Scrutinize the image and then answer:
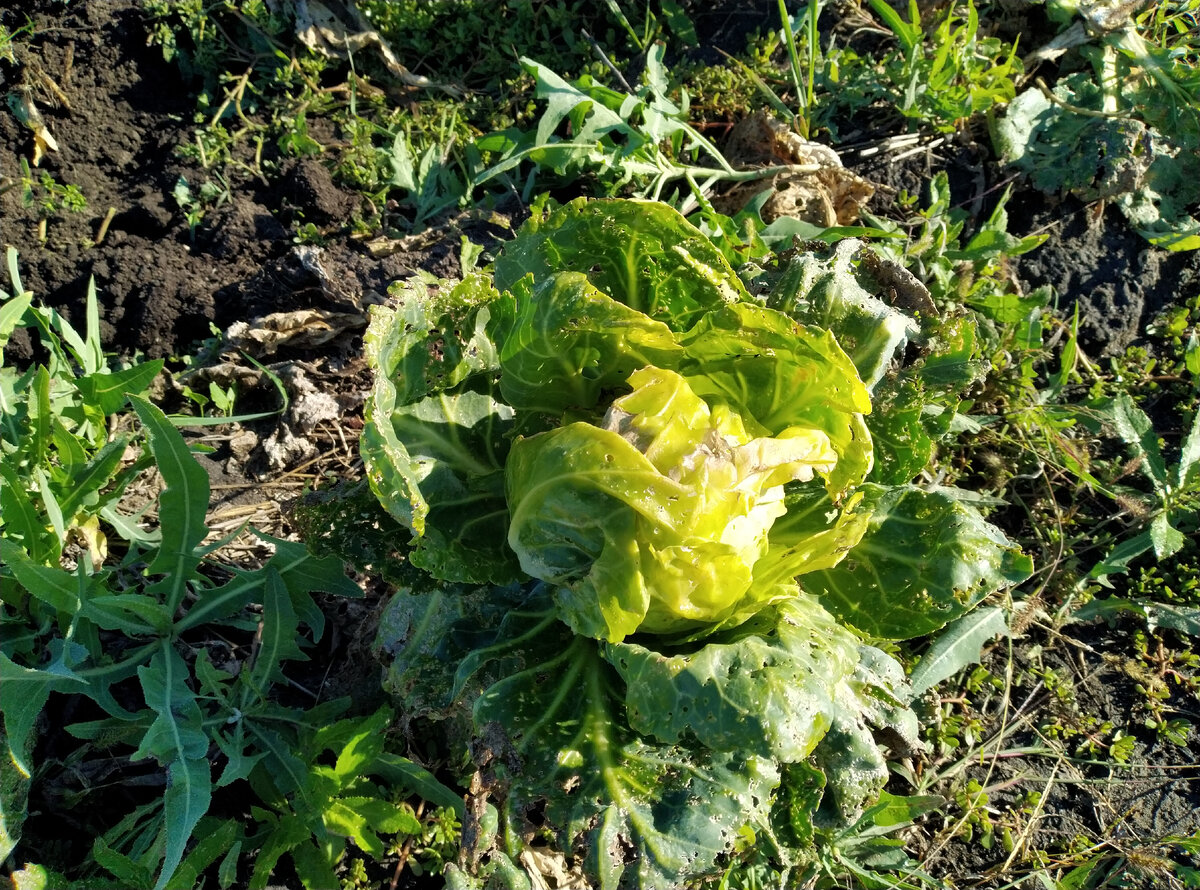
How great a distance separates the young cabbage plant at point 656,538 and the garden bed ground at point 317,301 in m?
0.81

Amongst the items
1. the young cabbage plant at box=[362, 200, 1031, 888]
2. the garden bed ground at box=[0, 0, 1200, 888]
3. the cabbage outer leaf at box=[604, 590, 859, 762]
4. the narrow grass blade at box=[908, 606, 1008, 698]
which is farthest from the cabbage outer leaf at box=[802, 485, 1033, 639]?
the garden bed ground at box=[0, 0, 1200, 888]

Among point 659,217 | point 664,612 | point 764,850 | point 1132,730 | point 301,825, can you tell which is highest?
point 659,217

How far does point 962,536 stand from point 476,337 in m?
1.54

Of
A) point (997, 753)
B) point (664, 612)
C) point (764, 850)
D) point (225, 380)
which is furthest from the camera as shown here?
point (225, 380)

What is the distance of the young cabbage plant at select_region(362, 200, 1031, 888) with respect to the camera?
2.21m

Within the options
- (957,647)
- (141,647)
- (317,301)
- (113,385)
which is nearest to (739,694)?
(957,647)

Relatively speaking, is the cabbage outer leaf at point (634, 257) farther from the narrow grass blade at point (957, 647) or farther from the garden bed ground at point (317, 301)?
the narrow grass blade at point (957, 647)

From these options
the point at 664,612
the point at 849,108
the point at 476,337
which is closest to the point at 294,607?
the point at 476,337

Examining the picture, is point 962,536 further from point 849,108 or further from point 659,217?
point 849,108

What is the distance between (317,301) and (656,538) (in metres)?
2.42

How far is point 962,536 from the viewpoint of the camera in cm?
264

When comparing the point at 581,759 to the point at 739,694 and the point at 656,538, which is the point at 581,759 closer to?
the point at 739,694

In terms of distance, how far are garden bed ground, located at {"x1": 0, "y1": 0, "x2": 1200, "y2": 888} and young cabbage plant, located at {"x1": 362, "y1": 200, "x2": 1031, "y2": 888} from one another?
2.67 ft

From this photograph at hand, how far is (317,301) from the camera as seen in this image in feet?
13.1
